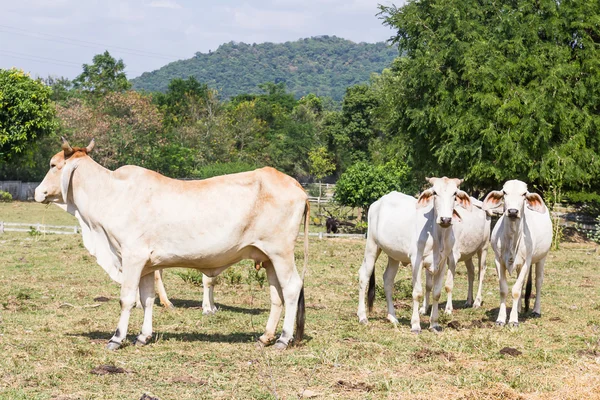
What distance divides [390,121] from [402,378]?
27.8 metres

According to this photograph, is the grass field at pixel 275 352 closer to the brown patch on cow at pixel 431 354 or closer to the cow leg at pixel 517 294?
the brown patch on cow at pixel 431 354

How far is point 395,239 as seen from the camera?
38.5 ft

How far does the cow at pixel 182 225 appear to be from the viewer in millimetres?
9305

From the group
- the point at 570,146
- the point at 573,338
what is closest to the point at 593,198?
the point at 570,146

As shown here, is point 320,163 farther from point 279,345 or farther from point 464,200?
point 279,345

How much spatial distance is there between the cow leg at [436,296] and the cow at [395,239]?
0.11 m

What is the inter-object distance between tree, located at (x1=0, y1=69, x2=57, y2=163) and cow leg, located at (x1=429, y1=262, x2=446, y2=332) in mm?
39132

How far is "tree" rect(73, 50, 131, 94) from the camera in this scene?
74.9 metres

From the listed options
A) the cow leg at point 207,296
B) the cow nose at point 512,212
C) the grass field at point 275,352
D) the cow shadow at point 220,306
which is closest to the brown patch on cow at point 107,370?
the grass field at point 275,352

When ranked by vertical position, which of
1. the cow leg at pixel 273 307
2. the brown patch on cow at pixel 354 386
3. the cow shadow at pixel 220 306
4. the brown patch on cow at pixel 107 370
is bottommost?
the cow shadow at pixel 220 306

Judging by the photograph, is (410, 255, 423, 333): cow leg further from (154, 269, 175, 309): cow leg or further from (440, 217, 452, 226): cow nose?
(154, 269, 175, 309): cow leg

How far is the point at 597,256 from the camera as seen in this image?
942 inches

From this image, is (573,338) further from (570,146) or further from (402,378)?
(570,146)

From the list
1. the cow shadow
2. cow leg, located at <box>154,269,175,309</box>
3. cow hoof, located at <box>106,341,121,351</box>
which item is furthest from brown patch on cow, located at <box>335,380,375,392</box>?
cow leg, located at <box>154,269,175,309</box>
